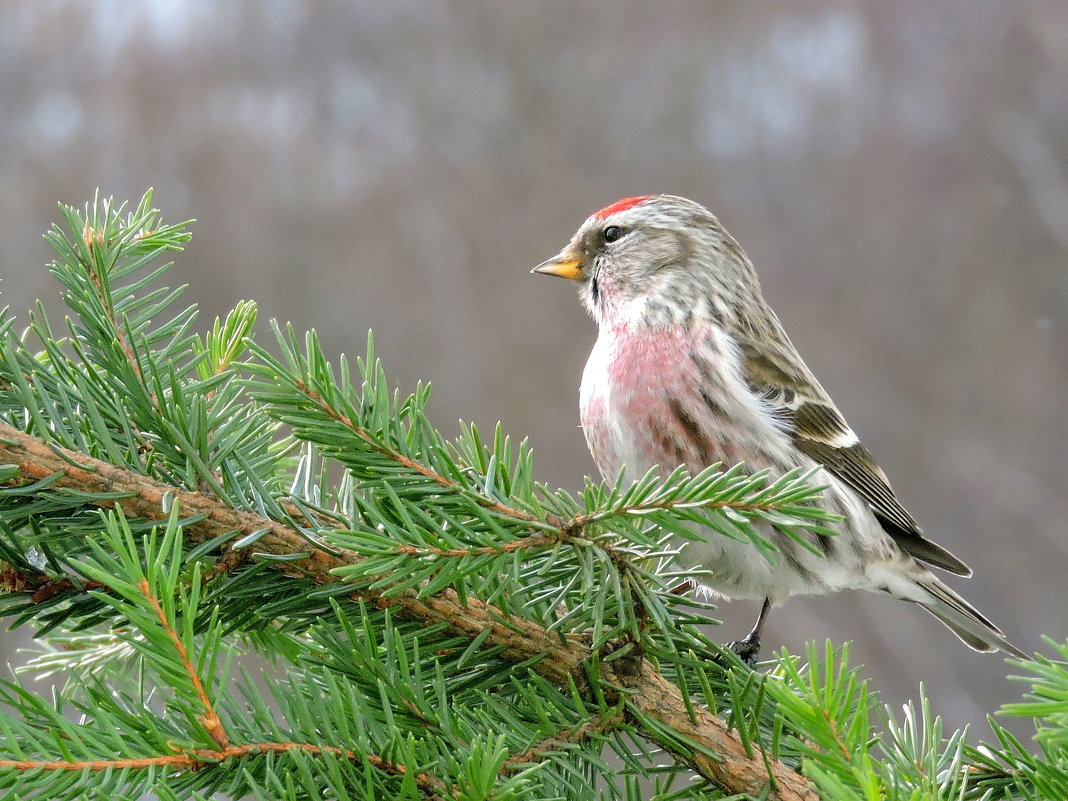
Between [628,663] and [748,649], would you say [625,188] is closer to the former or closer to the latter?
[748,649]

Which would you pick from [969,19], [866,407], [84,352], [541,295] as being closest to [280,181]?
[541,295]

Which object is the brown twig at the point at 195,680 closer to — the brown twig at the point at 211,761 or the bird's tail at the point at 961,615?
the brown twig at the point at 211,761

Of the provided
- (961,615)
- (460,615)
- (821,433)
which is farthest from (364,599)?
(961,615)

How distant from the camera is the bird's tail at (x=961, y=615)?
1350mm

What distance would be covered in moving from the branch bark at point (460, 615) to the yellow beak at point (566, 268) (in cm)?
85

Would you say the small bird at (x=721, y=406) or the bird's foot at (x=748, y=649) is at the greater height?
the small bird at (x=721, y=406)

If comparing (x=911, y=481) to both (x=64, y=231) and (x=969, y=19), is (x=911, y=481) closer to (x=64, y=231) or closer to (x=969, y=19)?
(x=969, y=19)

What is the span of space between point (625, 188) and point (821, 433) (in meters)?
2.93

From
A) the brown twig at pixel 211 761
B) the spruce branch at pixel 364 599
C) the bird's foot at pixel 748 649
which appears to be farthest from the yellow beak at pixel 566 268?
the brown twig at pixel 211 761

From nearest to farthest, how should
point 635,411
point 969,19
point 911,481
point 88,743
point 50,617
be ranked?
point 88,743 → point 50,617 → point 635,411 → point 911,481 → point 969,19

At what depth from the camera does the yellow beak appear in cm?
140

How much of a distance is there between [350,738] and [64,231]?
377 millimetres

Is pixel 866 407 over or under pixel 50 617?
over

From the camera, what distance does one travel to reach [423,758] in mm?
480
